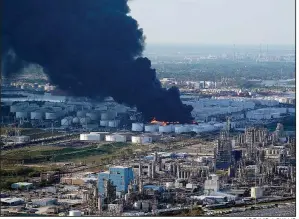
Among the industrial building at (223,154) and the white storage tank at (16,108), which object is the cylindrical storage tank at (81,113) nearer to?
the white storage tank at (16,108)

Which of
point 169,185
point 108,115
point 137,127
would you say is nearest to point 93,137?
point 137,127

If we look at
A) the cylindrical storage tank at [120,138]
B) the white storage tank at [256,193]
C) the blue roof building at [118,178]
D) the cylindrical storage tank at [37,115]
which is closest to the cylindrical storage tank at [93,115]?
the cylindrical storage tank at [37,115]

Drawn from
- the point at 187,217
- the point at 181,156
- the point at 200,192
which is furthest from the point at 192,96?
the point at 187,217

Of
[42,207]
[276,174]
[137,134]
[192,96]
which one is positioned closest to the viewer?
[42,207]

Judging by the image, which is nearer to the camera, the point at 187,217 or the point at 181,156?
the point at 187,217

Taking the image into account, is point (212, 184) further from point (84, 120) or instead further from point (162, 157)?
point (84, 120)

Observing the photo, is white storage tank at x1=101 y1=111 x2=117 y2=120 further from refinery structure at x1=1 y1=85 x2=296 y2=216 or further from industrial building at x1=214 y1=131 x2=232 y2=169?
industrial building at x1=214 y1=131 x2=232 y2=169

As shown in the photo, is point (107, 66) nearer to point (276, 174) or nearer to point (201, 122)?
point (201, 122)

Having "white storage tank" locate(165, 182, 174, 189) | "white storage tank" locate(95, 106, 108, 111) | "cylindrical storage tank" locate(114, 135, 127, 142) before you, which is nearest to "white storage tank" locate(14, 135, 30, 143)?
"cylindrical storage tank" locate(114, 135, 127, 142)
